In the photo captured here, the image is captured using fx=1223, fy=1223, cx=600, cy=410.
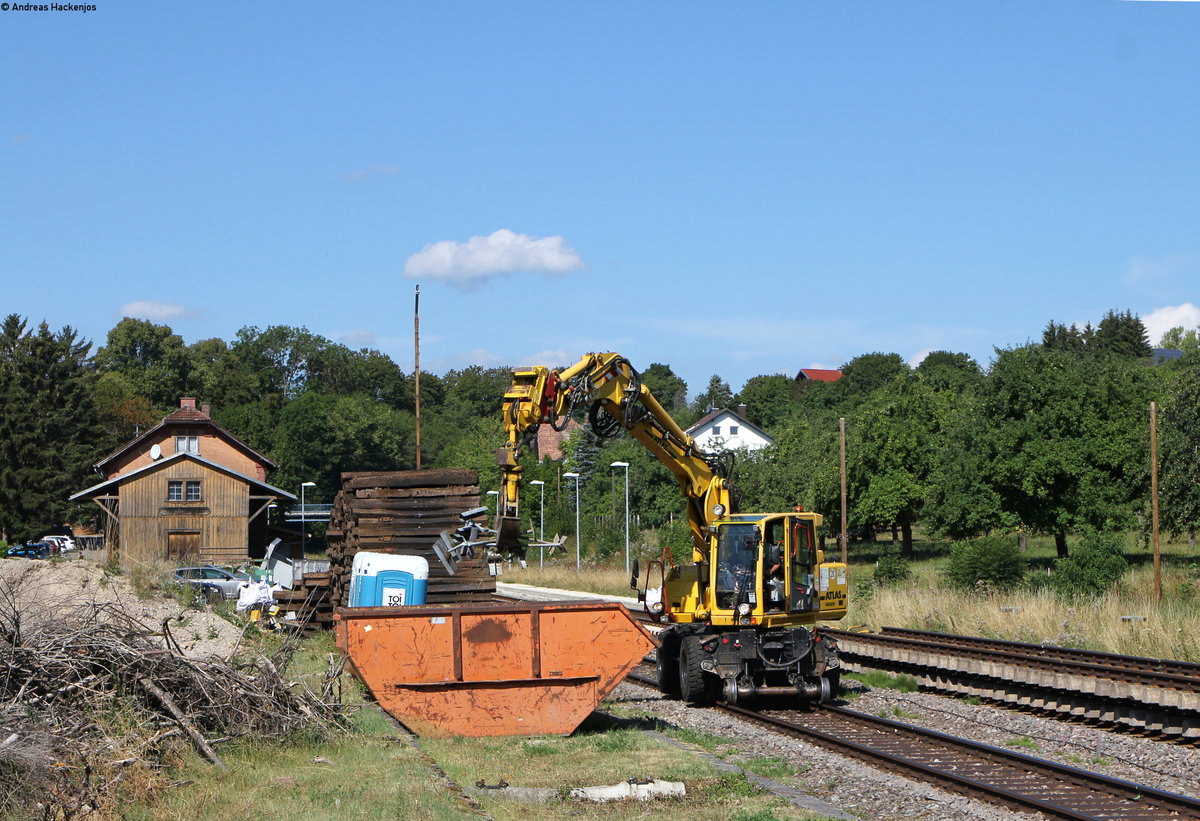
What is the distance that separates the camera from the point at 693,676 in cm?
1798

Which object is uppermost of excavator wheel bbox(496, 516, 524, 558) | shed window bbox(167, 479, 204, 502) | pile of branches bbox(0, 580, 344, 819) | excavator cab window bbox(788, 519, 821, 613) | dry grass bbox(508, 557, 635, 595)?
shed window bbox(167, 479, 204, 502)

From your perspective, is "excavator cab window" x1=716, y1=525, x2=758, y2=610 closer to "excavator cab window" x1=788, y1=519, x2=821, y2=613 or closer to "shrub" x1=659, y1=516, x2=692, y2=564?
"excavator cab window" x1=788, y1=519, x2=821, y2=613

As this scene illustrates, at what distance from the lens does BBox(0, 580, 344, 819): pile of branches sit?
31.0ft

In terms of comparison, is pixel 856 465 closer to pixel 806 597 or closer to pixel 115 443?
pixel 806 597

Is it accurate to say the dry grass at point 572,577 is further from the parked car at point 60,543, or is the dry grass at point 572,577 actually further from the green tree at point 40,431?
the green tree at point 40,431

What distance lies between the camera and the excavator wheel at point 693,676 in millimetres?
18000

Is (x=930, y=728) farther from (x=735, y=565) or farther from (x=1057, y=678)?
(x=735, y=565)

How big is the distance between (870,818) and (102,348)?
4853 inches

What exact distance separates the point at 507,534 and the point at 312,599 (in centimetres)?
1393

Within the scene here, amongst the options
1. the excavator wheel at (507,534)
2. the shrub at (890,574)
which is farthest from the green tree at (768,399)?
the excavator wheel at (507,534)

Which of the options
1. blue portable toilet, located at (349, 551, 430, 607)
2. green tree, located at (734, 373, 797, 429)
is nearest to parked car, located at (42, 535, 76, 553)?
blue portable toilet, located at (349, 551, 430, 607)

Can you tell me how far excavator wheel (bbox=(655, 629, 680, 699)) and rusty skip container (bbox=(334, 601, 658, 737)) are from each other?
484 centimetres

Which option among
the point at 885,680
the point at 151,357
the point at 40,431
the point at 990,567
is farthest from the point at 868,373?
the point at 885,680

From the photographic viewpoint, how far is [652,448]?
60.5 feet
